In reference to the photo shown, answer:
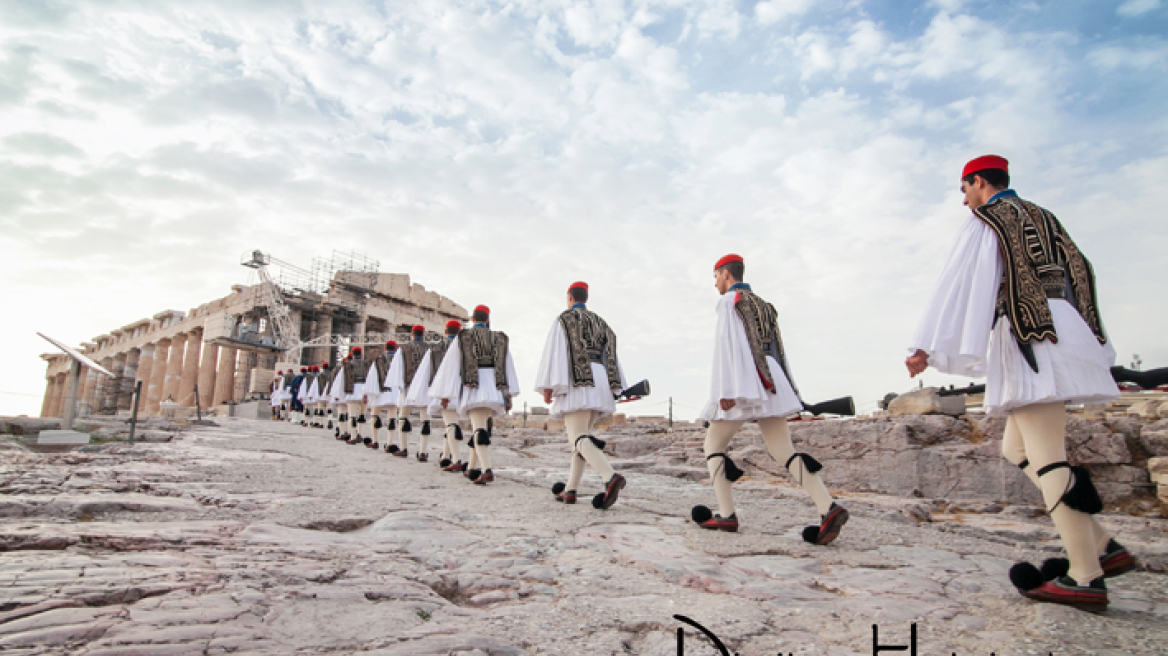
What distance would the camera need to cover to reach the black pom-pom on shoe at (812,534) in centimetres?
342

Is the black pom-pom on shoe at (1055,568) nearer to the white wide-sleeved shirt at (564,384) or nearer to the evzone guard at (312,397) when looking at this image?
the white wide-sleeved shirt at (564,384)

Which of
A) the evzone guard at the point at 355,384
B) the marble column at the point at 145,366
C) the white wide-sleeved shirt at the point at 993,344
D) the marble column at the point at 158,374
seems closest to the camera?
the white wide-sleeved shirt at the point at 993,344

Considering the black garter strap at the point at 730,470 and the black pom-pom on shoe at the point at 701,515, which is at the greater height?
the black garter strap at the point at 730,470

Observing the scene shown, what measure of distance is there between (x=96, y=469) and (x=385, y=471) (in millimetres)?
2658

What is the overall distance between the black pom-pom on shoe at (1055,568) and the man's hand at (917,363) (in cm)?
91

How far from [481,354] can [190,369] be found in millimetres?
38398

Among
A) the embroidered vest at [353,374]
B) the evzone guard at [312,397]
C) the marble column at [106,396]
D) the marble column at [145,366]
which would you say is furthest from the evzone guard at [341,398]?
the marble column at [106,396]

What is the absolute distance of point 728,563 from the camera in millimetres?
2869

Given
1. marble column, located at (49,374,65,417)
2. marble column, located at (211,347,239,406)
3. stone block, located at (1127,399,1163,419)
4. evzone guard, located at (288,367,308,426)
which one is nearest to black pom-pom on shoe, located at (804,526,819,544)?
stone block, located at (1127,399,1163,419)

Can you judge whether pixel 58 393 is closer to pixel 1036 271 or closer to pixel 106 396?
pixel 106 396

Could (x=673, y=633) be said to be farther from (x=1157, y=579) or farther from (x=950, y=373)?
(x=1157, y=579)

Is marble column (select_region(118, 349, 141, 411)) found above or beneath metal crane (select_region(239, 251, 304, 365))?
beneath

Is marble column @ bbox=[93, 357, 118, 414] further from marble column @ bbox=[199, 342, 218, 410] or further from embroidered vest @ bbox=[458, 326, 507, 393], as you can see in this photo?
embroidered vest @ bbox=[458, 326, 507, 393]

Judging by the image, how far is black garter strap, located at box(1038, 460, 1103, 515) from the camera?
228 centimetres
